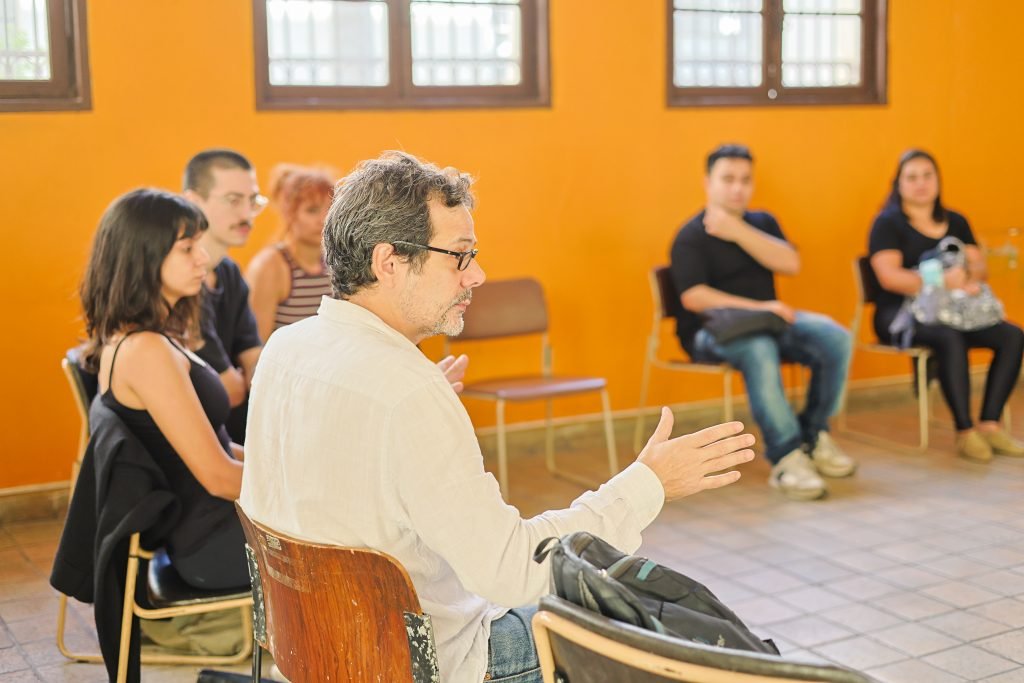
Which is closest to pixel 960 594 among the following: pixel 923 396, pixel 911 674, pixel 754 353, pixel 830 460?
pixel 911 674

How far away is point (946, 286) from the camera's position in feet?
17.6

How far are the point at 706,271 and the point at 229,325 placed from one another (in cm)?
220

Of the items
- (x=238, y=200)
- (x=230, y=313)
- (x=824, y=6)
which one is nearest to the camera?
(x=230, y=313)

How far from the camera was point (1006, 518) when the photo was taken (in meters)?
4.36

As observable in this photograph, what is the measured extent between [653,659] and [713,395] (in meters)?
4.72

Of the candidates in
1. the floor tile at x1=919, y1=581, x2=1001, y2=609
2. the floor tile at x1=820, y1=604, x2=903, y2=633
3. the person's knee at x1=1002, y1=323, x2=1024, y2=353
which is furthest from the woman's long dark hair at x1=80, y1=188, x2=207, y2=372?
the person's knee at x1=1002, y1=323, x2=1024, y2=353

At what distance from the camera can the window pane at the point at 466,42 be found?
5.20 meters

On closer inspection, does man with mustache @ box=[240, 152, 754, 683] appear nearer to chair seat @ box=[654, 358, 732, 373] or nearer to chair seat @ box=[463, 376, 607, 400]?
chair seat @ box=[463, 376, 607, 400]

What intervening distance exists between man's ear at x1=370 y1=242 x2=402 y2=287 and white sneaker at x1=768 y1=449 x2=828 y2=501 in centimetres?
304

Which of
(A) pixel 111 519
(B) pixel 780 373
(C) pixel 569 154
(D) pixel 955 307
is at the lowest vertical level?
(B) pixel 780 373

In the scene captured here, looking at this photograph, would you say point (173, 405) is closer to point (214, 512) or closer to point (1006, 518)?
point (214, 512)

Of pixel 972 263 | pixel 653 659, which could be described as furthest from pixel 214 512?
pixel 972 263

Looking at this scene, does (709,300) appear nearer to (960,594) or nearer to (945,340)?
(945,340)

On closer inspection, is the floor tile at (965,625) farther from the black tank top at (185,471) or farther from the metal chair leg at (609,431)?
the black tank top at (185,471)
